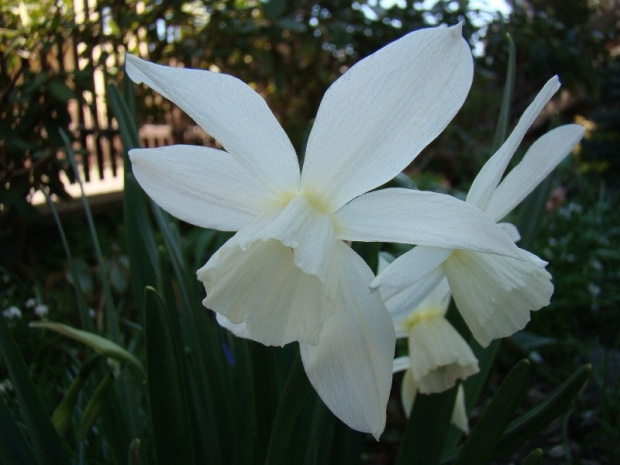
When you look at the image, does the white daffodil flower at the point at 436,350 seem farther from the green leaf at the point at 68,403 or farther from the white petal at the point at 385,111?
the green leaf at the point at 68,403

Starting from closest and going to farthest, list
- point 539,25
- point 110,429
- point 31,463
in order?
point 31,463
point 110,429
point 539,25

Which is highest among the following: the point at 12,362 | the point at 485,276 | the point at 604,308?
the point at 485,276

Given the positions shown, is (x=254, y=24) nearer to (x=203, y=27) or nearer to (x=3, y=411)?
(x=203, y=27)

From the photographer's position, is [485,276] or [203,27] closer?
[485,276]

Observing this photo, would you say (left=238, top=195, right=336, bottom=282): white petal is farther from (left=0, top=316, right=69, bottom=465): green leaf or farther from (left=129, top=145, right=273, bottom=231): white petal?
(left=0, top=316, right=69, bottom=465): green leaf

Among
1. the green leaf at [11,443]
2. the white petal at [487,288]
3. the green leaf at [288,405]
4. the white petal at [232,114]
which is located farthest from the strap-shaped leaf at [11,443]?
the white petal at [487,288]

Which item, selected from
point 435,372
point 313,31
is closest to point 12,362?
point 435,372

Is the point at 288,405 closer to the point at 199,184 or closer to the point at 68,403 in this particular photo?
the point at 199,184
